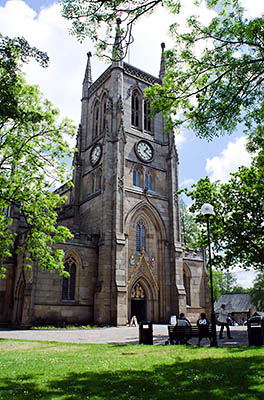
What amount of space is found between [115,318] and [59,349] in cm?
1506

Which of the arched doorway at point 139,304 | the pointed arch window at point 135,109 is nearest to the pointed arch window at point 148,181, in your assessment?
the pointed arch window at point 135,109

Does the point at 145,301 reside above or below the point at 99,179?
below

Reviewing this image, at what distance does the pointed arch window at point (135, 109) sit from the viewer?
120ft

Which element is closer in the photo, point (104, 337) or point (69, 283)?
point (104, 337)

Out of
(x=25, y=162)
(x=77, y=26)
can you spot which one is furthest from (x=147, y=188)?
(x=77, y=26)

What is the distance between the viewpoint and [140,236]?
3209cm

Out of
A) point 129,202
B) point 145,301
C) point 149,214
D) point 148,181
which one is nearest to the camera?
point 145,301

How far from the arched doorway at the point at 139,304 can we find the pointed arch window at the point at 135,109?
16570mm

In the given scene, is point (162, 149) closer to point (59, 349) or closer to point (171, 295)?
point (171, 295)

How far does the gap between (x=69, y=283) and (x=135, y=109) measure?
19653mm

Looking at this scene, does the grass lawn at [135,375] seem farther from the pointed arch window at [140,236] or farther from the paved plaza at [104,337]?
the pointed arch window at [140,236]

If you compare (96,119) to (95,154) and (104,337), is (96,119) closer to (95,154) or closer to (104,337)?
(95,154)

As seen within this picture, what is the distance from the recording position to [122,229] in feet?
95.2

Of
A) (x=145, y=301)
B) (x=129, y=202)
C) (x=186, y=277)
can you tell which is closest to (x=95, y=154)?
(x=129, y=202)
